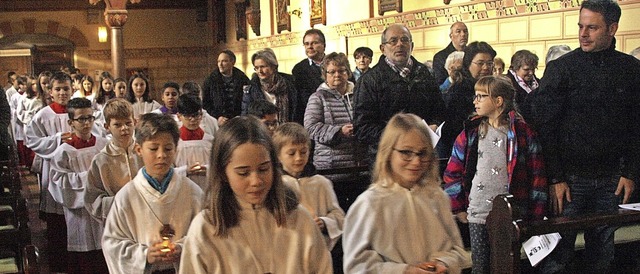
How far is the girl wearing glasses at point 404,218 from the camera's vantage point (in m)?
2.86

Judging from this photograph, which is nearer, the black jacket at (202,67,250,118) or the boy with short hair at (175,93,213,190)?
the boy with short hair at (175,93,213,190)

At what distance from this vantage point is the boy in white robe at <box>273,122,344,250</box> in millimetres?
3891

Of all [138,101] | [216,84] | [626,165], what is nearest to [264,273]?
[626,165]

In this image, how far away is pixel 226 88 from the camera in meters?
7.39

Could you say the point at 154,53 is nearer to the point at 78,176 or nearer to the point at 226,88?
the point at 226,88

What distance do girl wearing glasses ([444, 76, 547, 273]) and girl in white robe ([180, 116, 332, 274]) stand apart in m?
2.14

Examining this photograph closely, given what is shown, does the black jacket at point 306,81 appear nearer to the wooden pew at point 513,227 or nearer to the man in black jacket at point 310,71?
the man in black jacket at point 310,71

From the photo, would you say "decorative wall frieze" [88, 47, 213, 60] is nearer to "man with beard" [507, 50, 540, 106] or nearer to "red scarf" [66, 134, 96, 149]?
"red scarf" [66, 134, 96, 149]

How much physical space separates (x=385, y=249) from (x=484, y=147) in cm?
178

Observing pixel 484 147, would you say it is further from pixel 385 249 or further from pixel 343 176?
pixel 385 249

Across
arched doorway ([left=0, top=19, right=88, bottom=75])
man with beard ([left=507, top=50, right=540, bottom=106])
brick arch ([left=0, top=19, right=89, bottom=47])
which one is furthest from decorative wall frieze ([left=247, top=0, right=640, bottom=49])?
arched doorway ([left=0, top=19, right=88, bottom=75])

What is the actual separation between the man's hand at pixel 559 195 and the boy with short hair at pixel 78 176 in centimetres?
324

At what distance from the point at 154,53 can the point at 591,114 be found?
64.9ft

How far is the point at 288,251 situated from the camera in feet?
8.10
